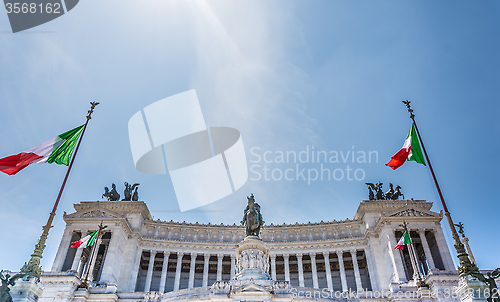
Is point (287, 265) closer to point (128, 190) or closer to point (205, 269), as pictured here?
point (205, 269)

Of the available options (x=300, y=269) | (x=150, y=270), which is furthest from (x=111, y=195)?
(x=300, y=269)

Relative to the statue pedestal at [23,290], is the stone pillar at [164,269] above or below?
above

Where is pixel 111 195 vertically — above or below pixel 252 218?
above

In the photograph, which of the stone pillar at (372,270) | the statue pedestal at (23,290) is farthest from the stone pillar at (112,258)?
the stone pillar at (372,270)

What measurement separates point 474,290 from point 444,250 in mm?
39729

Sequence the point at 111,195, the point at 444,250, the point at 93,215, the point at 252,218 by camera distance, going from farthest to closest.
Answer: the point at 111,195 → the point at 93,215 → the point at 444,250 → the point at 252,218

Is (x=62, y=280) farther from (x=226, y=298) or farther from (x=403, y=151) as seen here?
(x=403, y=151)

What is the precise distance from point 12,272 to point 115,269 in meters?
13.6

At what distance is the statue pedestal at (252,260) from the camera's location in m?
29.8

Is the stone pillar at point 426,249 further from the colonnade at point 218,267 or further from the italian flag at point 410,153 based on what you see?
the italian flag at point 410,153

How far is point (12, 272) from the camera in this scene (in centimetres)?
3997

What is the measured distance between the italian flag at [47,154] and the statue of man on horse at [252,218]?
56.2 ft

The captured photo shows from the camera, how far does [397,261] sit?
160 feet

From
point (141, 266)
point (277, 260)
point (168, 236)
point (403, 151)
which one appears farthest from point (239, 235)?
point (403, 151)
